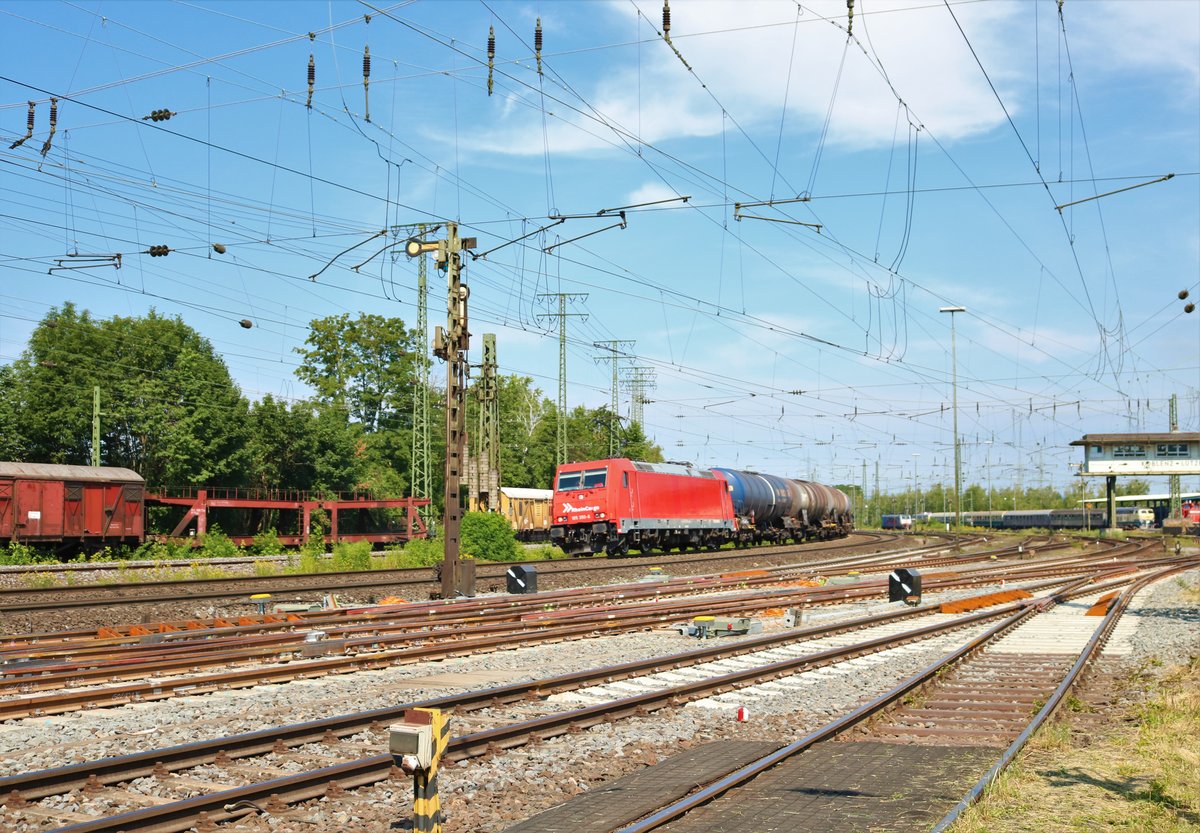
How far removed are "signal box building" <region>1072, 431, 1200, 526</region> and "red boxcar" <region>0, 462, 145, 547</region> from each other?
227 feet

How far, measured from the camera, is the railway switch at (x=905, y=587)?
24.4 m

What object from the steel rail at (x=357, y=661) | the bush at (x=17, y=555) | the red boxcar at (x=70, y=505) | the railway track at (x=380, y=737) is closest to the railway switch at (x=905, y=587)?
the steel rail at (x=357, y=661)

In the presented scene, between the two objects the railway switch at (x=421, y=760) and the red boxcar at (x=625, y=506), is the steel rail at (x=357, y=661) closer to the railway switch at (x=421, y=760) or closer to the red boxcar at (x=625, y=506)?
the railway switch at (x=421, y=760)

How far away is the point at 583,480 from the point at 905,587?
16.7 m

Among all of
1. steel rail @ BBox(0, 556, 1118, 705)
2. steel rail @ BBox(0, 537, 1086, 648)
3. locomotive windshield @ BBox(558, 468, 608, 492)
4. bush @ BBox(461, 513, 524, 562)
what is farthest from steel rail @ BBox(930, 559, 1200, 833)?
locomotive windshield @ BBox(558, 468, 608, 492)

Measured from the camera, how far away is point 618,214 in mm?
23391

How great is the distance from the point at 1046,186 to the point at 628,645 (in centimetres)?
1638

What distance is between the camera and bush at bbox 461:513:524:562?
33625 mm

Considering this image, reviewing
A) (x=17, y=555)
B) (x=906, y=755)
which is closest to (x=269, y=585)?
(x=17, y=555)

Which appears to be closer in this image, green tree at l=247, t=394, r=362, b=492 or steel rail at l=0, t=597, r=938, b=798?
steel rail at l=0, t=597, r=938, b=798

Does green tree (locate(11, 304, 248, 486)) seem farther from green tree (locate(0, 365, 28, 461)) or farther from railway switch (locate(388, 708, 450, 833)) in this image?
railway switch (locate(388, 708, 450, 833))

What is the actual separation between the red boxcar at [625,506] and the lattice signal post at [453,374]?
46.0 ft

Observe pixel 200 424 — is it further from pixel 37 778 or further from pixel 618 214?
pixel 37 778

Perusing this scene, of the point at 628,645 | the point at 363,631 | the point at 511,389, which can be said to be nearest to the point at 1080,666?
the point at 628,645
